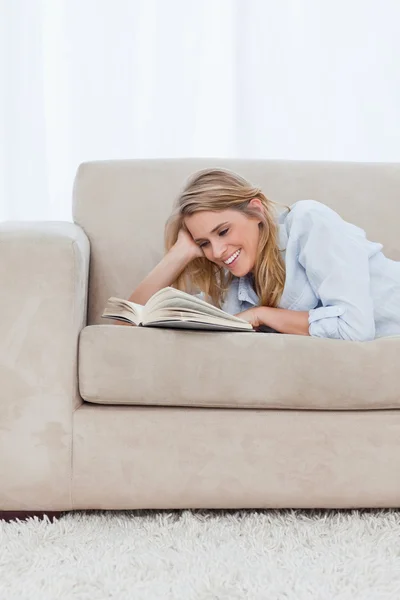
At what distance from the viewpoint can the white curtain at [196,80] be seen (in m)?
2.88

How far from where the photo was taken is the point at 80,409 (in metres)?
1.54

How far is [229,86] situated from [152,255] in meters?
1.10

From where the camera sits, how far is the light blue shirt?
167cm

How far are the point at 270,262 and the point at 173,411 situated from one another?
527 mm

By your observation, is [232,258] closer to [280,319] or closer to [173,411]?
[280,319]

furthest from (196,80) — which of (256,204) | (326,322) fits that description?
(326,322)

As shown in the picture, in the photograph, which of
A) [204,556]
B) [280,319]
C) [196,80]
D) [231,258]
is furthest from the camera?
[196,80]

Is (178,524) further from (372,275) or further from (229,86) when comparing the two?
(229,86)

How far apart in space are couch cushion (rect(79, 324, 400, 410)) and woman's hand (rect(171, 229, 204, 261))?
41 cm

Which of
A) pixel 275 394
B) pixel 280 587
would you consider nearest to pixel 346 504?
pixel 275 394

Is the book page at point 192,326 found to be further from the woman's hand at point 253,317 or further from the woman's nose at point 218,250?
the woman's nose at point 218,250

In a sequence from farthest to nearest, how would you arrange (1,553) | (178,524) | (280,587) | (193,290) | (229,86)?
(229,86)
(193,290)
(178,524)
(1,553)
(280,587)

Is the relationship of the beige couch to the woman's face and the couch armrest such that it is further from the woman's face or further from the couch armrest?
the woman's face

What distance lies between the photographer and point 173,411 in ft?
5.05
